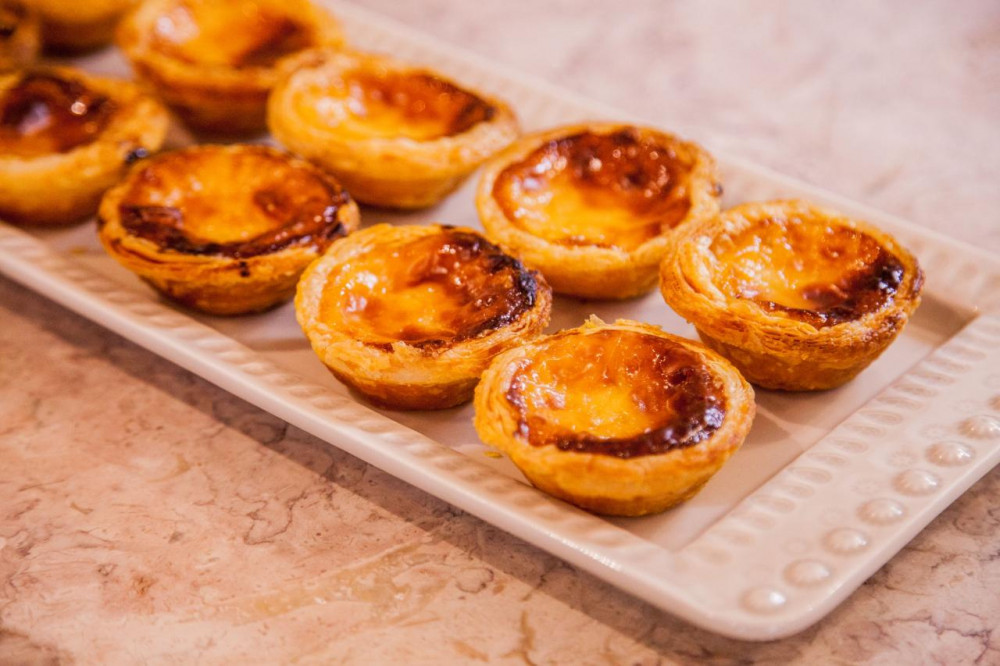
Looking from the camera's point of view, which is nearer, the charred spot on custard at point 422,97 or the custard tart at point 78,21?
the charred spot on custard at point 422,97

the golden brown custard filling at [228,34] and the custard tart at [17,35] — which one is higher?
the golden brown custard filling at [228,34]

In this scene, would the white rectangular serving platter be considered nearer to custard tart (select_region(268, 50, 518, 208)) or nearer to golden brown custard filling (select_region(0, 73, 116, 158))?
golden brown custard filling (select_region(0, 73, 116, 158))

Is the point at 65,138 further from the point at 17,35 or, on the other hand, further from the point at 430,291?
the point at 430,291

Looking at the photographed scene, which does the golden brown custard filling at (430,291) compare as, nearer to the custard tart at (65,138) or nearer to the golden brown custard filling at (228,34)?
the custard tart at (65,138)

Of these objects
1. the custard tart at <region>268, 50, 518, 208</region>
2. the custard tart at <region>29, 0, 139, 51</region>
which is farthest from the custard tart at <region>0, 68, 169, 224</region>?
the custard tart at <region>29, 0, 139, 51</region>

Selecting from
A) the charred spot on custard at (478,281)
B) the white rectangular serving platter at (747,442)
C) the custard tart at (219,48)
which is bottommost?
the white rectangular serving platter at (747,442)

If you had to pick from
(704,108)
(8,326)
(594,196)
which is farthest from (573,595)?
(704,108)

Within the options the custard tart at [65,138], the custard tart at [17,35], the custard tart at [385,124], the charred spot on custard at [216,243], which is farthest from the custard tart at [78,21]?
the charred spot on custard at [216,243]

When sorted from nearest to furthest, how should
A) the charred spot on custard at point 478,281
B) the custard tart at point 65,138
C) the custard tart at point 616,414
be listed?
1. the custard tart at point 616,414
2. the charred spot on custard at point 478,281
3. the custard tart at point 65,138

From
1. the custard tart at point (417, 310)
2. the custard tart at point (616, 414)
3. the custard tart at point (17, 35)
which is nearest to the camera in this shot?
the custard tart at point (616, 414)
